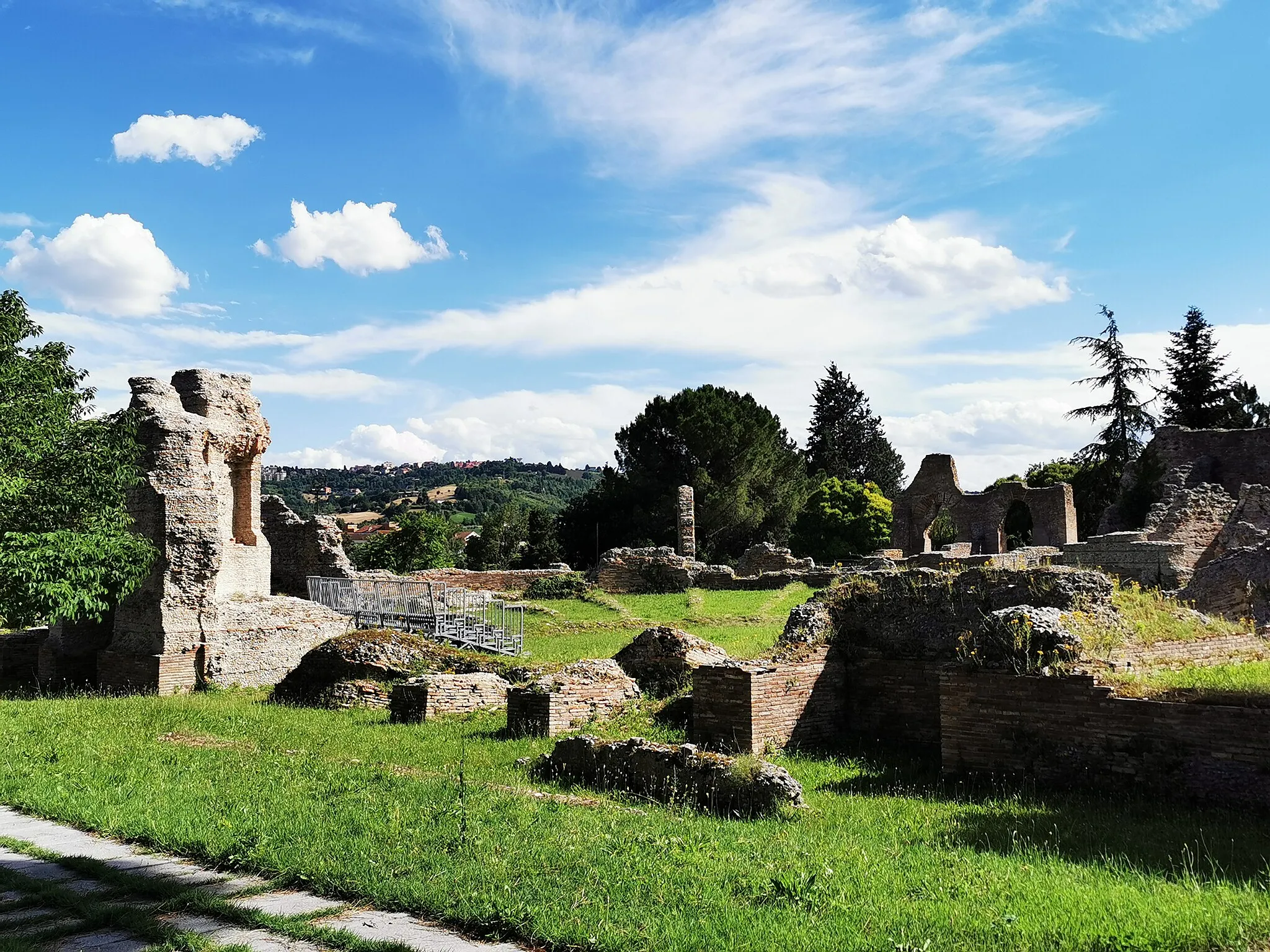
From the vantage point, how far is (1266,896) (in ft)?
15.5

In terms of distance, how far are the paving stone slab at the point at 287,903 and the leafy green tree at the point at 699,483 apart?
42.4 meters

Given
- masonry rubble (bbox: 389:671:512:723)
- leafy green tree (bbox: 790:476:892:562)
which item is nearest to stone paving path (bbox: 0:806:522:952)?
masonry rubble (bbox: 389:671:512:723)

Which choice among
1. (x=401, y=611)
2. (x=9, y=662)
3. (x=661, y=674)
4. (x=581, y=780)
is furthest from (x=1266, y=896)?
(x=9, y=662)

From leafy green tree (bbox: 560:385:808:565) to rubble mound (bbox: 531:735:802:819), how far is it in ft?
129

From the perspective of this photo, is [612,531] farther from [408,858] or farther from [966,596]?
[408,858]

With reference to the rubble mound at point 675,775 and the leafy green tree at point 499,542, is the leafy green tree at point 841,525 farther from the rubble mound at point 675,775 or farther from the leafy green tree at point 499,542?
the rubble mound at point 675,775

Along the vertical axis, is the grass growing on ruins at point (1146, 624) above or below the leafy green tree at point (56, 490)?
below

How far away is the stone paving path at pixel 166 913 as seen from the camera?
5066 millimetres

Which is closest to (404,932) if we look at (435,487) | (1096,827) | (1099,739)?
(1096,827)

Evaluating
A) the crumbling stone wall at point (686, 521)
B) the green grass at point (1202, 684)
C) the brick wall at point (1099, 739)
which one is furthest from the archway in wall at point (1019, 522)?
the brick wall at point (1099, 739)

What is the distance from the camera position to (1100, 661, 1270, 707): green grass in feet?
23.6

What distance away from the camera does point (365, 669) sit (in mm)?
14570

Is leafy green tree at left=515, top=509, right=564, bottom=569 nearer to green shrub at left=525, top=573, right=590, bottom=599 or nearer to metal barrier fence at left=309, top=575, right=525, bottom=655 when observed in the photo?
green shrub at left=525, top=573, right=590, bottom=599

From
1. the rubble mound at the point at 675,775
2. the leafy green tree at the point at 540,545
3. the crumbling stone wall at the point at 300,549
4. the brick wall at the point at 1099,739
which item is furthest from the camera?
the leafy green tree at the point at 540,545
